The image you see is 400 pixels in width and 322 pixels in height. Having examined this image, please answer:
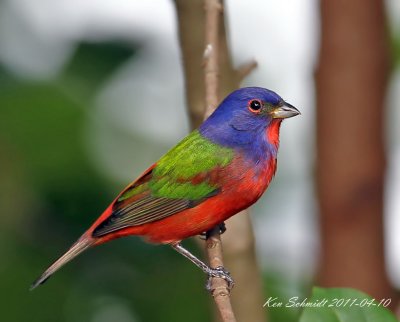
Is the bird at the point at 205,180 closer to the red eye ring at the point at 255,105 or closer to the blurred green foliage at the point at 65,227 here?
the red eye ring at the point at 255,105

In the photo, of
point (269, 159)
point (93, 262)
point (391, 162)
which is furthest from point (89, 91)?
point (391, 162)

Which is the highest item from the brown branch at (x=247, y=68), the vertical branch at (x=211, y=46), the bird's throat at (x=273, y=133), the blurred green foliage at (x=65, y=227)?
the vertical branch at (x=211, y=46)

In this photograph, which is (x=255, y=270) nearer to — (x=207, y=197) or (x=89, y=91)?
(x=207, y=197)

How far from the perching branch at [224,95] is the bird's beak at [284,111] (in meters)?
0.21

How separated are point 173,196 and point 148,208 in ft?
0.39

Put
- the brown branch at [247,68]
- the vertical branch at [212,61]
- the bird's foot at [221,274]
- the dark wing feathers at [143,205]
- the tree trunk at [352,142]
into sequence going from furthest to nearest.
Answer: the tree trunk at [352,142], the brown branch at [247,68], the dark wing feathers at [143,205], the vertical branch at [212,61], the bird's foot at [221,274]

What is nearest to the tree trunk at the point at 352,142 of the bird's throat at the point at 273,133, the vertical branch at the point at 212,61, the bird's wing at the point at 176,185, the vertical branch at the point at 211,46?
the bird's throat at the point at 273,133

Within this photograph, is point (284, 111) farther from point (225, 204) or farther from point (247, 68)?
point (225, 204)

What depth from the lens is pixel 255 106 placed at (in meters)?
4.43

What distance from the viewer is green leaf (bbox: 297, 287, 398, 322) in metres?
2.97

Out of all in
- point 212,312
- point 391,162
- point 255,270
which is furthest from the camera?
point 391,162

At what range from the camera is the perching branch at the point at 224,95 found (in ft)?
13.5

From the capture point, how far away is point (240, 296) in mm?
4152

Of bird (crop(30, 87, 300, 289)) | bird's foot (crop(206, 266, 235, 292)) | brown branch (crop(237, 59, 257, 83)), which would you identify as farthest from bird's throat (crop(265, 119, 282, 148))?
bird's foot (crop(206, 266, 235, 292))
